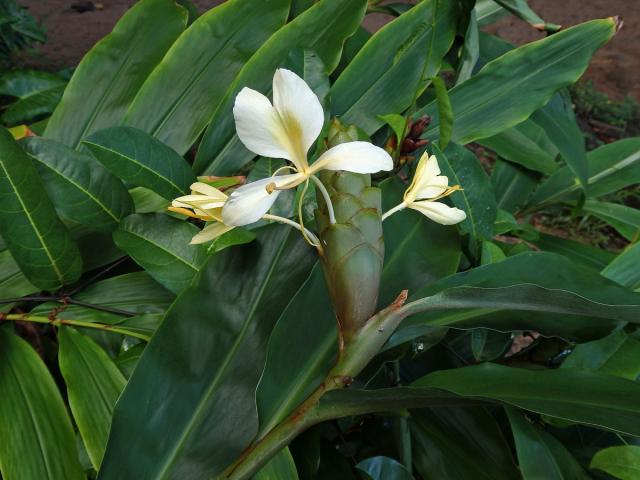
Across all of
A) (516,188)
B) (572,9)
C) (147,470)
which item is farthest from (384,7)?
(572,9)

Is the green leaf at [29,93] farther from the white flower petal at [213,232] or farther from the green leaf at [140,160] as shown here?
the white flower petal at [213,232]

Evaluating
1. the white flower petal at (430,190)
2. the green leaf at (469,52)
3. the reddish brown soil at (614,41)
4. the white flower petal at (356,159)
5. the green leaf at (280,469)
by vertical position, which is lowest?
the reddish brown soil at (614,41)

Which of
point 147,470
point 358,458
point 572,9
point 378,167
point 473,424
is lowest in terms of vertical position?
point 572,9

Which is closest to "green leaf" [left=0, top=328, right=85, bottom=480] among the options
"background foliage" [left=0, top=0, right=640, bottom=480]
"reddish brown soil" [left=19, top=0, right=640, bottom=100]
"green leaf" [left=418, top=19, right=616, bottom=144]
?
"background foliage" [left=0, top=0, right=640, bottom=480]

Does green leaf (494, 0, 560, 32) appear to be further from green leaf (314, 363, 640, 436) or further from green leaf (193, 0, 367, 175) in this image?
green leaf (314, 363, 640, 436)

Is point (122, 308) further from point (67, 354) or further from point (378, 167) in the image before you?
point (378, 167)

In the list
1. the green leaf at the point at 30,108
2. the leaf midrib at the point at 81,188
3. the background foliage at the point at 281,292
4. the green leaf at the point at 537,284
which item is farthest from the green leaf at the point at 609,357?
the green leaf at the point at 30,108
